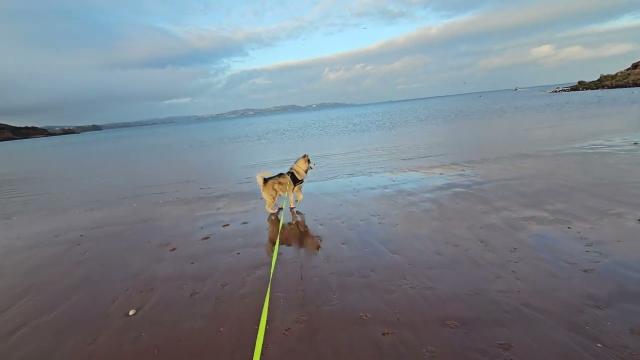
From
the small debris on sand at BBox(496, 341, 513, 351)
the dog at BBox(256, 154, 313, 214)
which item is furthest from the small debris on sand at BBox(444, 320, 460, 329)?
the dog at BBox(256, 154, 313, 214)

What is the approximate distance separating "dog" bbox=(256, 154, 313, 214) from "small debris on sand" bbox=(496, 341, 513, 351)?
6168 mm

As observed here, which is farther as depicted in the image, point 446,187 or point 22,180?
point 22,180

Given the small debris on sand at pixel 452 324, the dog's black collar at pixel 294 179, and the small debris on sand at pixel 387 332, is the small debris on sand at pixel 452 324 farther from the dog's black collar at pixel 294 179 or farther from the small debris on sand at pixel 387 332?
the dog's black collar at pixel 294 179

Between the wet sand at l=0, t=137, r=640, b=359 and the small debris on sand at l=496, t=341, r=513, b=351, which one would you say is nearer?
the small debris on sand at l=496, t=341, r=513, b=351

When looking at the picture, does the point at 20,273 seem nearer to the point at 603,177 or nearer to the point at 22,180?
the point at 603,177

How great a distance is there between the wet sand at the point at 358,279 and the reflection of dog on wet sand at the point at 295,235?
55 mm

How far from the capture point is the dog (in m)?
8.77

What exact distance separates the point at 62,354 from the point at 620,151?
1503cm

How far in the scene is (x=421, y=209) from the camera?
26.3ft

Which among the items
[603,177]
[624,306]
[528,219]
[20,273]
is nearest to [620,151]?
[603,177]

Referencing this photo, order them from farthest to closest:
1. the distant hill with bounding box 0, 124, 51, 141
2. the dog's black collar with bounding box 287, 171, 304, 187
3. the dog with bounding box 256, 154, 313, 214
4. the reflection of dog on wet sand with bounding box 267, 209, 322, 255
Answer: the distant hill with bounding box 0, 124, 51, 141 → the dog's black collar with bounding box 287, 171, 304, 187 → the dog with bounding box 256, 154, 313, 214 → the reflection of dog on wet sand with bounding box 267, 209, 322, 255

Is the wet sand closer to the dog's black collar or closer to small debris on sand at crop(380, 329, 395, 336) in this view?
small debris on sand at crop(380, 329, 395, 336)

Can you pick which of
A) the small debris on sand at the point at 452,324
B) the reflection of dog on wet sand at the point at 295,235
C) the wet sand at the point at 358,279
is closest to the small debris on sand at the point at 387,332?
the wet sand at the point at 358,279

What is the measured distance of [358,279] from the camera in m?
5.06
